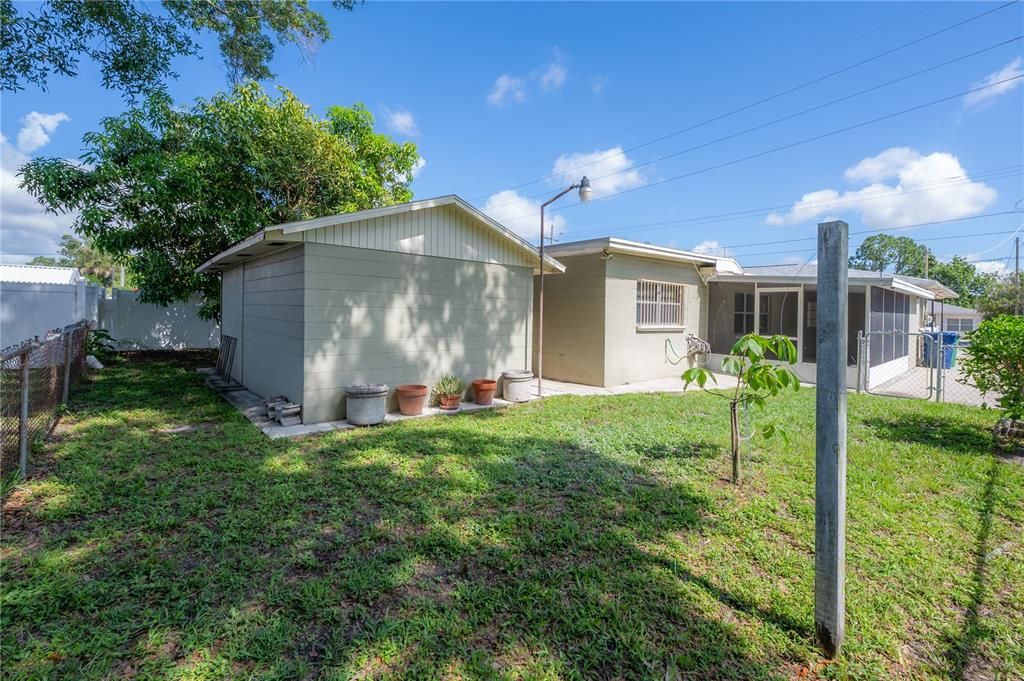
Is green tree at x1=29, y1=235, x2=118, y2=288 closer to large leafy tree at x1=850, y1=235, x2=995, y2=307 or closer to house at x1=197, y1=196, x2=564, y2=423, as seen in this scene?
house at x1=197, y1=196, x2=564, y2=423

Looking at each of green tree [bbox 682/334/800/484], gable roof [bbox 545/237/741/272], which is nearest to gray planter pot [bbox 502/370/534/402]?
gable roof [bbox 545/237/741/272]

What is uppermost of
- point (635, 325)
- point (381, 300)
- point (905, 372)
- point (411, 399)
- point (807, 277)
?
point (807, 277)

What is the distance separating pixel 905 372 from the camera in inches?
492

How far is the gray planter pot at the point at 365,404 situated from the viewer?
582 cm

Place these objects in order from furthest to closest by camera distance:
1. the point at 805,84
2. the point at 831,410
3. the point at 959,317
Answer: the point at 959,317 → the point at 805,84 → the point at 831,410

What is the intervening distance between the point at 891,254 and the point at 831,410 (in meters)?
66.8

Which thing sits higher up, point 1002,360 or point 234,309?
point 234,309

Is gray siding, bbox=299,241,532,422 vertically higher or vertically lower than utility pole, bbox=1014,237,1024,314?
lower

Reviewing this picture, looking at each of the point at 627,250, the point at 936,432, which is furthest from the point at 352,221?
the point at 936,432

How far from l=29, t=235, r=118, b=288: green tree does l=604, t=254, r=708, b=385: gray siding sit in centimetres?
3604

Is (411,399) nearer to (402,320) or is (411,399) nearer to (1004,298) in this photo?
(402,320)

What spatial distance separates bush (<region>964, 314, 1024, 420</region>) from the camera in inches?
196

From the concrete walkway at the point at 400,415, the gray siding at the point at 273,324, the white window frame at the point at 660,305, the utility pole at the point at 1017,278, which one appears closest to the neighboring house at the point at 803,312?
the white window frame at the point at 660,305

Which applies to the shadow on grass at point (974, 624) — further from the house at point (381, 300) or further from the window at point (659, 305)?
the window at point (659, 305)
